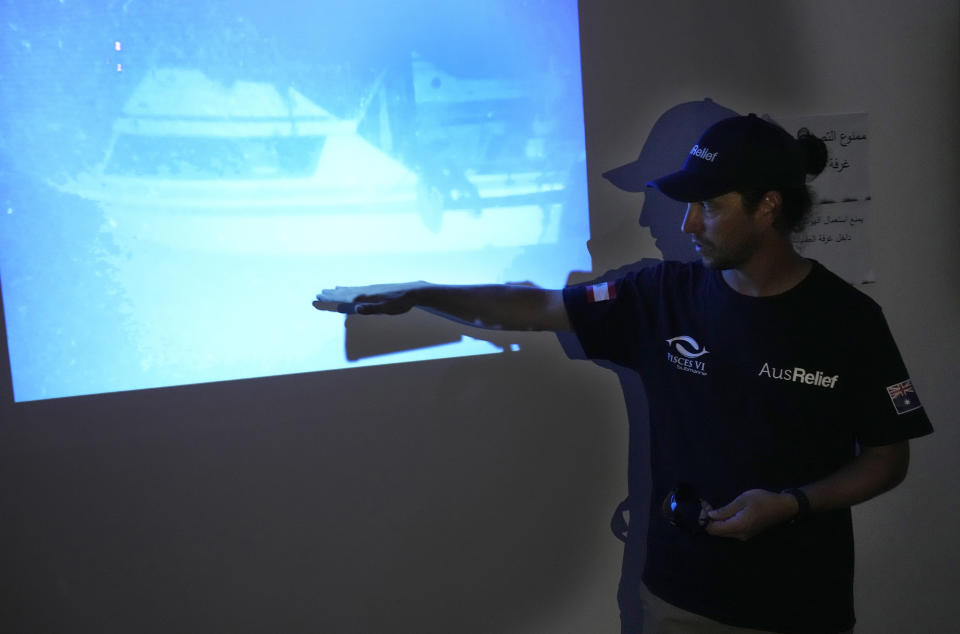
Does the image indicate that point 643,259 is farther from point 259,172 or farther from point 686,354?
point 259,172

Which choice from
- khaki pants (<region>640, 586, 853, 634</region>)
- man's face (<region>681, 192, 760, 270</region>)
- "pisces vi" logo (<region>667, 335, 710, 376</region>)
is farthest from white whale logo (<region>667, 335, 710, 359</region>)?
khaki pants (<region>640, 586, 853, 634</region>)

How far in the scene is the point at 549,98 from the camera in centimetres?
164

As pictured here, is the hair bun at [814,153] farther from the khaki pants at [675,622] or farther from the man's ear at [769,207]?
the khaki pants at [675,622]

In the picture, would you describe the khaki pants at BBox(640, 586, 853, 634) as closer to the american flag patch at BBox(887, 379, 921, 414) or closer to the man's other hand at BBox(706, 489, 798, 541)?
the man's other hand at BBox(706, 489, 798, 541)

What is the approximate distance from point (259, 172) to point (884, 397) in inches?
→ 52.2

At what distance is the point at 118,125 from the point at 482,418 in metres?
1.03

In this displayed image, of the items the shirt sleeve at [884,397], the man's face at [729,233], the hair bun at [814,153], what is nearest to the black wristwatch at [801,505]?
the shirt sleeve at [884,397]

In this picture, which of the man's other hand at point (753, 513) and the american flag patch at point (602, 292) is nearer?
the man's other hand at point (753, 513)

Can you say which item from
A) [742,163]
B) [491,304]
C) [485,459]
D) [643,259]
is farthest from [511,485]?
[742,163]

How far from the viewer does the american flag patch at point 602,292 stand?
1.42 meters

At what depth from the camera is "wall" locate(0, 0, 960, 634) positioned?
1.44 meters

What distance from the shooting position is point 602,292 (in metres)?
1.42

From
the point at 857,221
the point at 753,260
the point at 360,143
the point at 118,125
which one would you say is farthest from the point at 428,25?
the point at 857,221

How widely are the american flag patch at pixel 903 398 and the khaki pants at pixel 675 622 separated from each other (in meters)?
0.43
